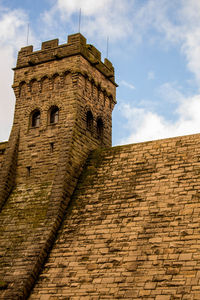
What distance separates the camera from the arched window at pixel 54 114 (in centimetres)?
2325

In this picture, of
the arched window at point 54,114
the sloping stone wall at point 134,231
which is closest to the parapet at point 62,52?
the arched window at point 54,114

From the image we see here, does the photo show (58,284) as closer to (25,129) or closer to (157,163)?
(157,163)

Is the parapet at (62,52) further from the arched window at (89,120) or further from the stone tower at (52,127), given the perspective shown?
the arched window at (89,120)

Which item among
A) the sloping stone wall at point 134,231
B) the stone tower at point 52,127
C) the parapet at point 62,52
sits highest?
the parapet at point 62,52

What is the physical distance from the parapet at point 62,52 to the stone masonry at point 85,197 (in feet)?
0.21

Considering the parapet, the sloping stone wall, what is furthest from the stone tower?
the sloping stone wall

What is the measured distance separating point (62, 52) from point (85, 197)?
824 cm

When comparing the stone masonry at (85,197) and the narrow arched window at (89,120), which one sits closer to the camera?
the stone masonry at (85,197)

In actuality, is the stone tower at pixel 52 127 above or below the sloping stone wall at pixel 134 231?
above

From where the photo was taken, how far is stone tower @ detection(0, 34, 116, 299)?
66.0 ft

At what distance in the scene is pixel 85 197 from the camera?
20.0m

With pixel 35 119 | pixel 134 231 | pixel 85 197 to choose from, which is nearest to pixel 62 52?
pixel 35 119

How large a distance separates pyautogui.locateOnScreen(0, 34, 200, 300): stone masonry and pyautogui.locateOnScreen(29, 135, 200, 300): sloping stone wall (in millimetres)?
40

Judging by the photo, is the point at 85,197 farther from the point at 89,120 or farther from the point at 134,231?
the point at 89,120
